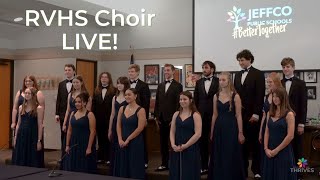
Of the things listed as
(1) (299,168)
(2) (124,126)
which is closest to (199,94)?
(2) (124,126)

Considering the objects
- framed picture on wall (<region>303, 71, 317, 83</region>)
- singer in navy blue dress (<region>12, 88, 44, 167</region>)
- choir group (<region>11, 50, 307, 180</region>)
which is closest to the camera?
choir group (<region>11, 50, 307, 180</region>)

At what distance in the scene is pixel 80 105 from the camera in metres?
5.26

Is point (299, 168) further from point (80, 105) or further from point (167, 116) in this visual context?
point (80, 105)

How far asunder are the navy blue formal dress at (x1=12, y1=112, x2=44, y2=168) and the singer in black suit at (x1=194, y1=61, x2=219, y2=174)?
234cm

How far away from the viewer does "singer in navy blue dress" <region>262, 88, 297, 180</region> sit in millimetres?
4164

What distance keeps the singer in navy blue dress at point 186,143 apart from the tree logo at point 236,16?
10.3 ft

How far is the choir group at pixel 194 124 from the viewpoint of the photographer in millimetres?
4332

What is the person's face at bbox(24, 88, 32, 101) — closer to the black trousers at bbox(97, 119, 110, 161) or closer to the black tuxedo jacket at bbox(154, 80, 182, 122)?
the black trousers at bbox(97, 119, 110, 161)

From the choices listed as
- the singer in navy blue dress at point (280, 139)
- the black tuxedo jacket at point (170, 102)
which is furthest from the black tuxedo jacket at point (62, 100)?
the singer in navy blue dress at point (280, 139)

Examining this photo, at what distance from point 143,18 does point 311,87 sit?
12.1ft

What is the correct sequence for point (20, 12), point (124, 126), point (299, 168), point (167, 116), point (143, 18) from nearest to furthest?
point (299, 168), point (124, 126), point (167, 116), point (20, 12), point (143, 18)

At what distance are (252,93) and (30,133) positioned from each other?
3.12 m

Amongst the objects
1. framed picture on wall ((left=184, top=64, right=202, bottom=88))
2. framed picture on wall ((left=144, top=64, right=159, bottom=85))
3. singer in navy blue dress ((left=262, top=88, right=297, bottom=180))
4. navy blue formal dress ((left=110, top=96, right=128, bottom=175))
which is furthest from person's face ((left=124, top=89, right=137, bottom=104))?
framed picture on wall ((left=144, top=64, right=159, bottom=85))

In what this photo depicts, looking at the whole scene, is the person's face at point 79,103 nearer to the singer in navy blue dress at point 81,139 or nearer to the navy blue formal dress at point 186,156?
the singer in navy blue dress at point 81,139
